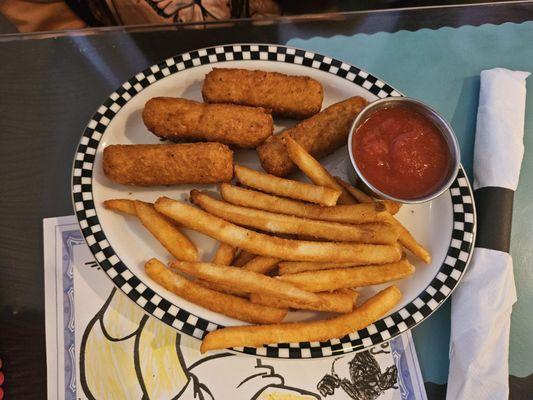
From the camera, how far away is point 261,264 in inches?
65.9

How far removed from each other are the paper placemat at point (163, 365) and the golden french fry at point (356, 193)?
0.57m

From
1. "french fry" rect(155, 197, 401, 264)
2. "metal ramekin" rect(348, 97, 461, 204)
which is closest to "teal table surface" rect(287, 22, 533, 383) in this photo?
"metal ramekin" rect(348, 97, 461, 204)

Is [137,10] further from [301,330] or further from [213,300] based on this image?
[301,330]

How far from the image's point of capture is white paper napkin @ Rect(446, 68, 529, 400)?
1.67 m

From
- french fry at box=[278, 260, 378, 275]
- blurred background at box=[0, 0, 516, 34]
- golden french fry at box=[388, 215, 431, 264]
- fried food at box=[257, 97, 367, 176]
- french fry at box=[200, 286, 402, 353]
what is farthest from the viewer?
blurred background at box=[0, 0, 516, 34]

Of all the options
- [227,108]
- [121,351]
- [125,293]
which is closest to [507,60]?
[227,108]

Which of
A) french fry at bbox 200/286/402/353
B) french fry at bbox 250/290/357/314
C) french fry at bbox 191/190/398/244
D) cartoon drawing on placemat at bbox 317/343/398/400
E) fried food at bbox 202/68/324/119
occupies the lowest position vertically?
cartoon drawing on placemat at bbox 317/343/398/400

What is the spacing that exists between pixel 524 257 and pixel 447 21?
1247 mm

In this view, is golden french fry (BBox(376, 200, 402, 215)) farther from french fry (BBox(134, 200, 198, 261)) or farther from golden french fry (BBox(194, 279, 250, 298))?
french fry (BBox(134, 200, 198, 261))

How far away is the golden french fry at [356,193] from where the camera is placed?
1.74 m

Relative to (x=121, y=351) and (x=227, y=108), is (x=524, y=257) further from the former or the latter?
(x=121, y=351)

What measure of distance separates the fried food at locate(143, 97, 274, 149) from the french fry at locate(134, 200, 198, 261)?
14.6 inches

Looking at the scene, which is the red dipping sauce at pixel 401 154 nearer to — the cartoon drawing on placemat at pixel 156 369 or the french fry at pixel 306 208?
the french fry at pixel 306 208

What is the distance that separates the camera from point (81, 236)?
1.89 meters
